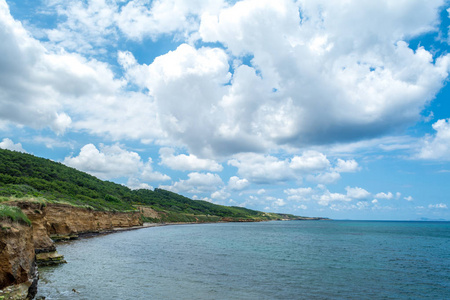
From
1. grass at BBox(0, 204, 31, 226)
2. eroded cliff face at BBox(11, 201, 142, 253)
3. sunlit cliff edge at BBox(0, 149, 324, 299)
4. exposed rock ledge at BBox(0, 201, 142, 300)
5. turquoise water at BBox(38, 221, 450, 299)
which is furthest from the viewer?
eroded cliff face at BBox(11, 201, 142, 253)

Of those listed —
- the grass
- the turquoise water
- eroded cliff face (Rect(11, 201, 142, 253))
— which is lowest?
the turquoise water

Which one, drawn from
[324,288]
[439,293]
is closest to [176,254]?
[324,288]

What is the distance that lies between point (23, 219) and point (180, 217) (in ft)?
534

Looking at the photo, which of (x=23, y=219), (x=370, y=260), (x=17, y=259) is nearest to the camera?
(x=17, y=259)

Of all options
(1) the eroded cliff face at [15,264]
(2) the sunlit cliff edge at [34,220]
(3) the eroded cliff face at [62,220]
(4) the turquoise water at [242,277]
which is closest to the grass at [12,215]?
(2) the sunlit cliff edge at [34,220]

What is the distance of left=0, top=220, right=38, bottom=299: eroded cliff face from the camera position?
53.2 ft

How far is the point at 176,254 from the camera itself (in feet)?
139

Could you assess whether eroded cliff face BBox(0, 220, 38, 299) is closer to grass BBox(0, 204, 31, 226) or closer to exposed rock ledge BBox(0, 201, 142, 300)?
exposed rock ledge BBox(0, 201, 142, 300)

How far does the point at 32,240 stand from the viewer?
20.8 m

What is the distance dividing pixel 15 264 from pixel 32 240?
14.0 feet

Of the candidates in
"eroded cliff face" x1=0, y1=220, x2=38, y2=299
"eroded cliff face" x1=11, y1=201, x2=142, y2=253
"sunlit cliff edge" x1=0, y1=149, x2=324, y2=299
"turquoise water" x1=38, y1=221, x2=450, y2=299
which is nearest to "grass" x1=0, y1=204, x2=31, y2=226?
"sunlit cliff edge" x1=0, y1=149, x2=324, y2=299

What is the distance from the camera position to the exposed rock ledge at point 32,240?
16453 millimetres

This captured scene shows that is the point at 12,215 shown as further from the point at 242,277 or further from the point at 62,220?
the point at 62,220

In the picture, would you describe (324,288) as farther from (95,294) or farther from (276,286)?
(95,294)
